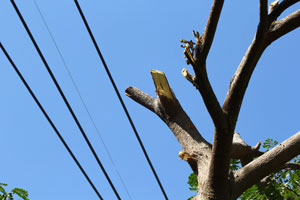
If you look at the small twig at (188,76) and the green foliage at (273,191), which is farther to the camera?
the green foliage at (273,191)

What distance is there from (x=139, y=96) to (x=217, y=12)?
2636 mm

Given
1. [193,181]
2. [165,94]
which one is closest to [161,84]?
[165,94]

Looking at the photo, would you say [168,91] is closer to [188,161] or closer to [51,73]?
[188,161]

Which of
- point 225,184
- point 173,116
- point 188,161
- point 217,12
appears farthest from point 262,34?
point 173,116

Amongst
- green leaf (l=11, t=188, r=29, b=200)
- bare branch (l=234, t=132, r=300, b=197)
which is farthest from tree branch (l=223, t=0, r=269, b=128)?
green leaf (l=11, t=188, r=29, b=200)

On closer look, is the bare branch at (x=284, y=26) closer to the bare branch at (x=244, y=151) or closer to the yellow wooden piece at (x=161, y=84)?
the bare branch at (x=244, y=151)

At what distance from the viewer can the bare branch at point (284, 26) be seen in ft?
9.77

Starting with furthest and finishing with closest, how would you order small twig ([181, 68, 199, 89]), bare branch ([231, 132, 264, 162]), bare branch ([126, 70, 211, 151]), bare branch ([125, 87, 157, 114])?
1. bare branch ([125, 87, 157, 114])
2. bare branch ([231, 132, 264, 162])
3. bare branch ([126, 70, 211, 151])
4. small twig ([181, 68, 199, 89])

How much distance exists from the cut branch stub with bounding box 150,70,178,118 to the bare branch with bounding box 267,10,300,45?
1.67 m

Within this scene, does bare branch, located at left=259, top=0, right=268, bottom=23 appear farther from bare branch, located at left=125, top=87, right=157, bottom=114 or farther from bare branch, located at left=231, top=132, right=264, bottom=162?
bare branch, located at left=125, top=87, right=157, bottom=114

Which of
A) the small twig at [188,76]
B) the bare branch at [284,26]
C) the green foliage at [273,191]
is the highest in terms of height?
the bare branch at [284,26]

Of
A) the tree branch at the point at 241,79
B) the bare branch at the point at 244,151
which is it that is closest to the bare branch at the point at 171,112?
the bare branch at the point at 244,151

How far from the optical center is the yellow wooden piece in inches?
177

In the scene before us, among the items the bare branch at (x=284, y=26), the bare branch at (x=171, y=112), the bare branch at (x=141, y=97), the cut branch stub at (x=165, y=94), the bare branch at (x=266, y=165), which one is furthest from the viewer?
the bare branch at (x=141, y=97)
